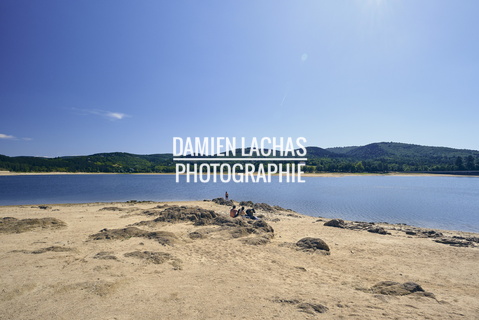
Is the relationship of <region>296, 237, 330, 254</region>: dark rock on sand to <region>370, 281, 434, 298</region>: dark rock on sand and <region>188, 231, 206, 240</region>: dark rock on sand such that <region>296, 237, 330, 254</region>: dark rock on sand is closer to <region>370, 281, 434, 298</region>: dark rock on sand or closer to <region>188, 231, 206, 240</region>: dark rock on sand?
<region>370, 281, 434, 298</region>: dark rock on sand

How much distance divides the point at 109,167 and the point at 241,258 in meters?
199

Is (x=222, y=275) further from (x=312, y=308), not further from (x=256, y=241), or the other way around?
(x=256, y=241)

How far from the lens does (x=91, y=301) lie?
7.23 metres

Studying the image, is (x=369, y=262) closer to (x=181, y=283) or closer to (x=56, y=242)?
(x=181, y=283)

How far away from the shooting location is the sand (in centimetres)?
688

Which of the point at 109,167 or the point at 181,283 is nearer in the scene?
the point at 181,283

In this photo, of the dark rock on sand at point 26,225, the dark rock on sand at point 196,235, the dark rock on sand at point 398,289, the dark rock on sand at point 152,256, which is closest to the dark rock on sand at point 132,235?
the dark rock on sand at point 196,235

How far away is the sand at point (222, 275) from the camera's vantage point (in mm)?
6879

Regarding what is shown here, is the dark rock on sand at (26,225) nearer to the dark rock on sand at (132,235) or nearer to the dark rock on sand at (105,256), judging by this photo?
the dark rock on sand at (132,235)

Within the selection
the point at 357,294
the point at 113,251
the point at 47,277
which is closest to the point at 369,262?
the point at 357,294

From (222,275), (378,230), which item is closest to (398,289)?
(222,275)

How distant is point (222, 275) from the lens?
952cm

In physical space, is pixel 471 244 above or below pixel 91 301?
below

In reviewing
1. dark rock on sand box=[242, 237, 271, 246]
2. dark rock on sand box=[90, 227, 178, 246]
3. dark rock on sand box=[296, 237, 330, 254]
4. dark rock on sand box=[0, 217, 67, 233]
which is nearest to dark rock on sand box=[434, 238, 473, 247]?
dark rock on sand box=[296, 237, 330, 254]
